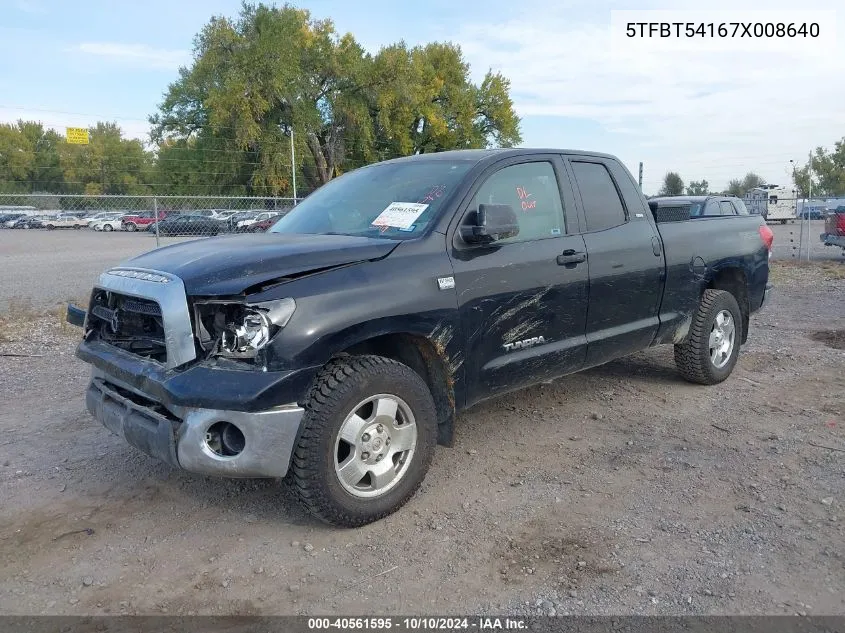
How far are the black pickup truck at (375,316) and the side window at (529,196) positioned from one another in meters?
0.01

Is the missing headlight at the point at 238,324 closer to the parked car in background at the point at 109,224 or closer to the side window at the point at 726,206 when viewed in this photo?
the side window at the point at 726,206

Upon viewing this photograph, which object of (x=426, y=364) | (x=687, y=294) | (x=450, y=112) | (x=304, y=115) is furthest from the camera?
(x=450, y=112)

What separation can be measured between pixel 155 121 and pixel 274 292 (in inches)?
1800

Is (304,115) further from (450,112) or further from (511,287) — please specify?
(511,287)

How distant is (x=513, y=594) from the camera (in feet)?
9.49

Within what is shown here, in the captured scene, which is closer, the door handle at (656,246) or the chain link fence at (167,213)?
the door handle at (656,246)

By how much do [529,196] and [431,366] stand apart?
1.35 meters

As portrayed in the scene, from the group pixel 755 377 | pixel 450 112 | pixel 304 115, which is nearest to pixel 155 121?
pixel 304 115

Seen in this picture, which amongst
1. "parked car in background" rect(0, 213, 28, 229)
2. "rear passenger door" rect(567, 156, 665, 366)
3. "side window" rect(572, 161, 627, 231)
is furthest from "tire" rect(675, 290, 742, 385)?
"parked car in background" rect(0, 213, 28, 229)

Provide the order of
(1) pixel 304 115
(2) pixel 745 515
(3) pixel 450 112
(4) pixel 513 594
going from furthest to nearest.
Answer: (3) pixel 450 112 < (1) pixel 304 115 < (2) pixel 745 515 < (4) pixel 513 594

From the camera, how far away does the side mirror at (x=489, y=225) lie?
3770mm

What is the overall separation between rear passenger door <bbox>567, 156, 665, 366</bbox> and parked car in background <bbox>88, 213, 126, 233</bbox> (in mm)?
25719

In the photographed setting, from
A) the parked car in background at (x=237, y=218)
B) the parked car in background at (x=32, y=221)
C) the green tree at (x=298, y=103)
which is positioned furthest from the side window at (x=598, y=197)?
the green tree at (x=298, y=103)

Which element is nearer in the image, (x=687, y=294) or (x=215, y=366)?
(x=215, y=366)
